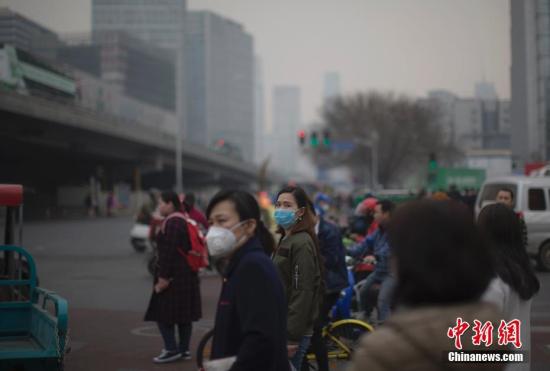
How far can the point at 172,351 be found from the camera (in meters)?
7.43

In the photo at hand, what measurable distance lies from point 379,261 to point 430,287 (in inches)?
239

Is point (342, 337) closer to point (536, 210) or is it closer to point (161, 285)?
point (161, 285)

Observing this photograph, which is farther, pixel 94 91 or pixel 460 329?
pixel 94 91

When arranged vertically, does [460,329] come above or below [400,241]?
below

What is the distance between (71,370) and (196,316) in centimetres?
139

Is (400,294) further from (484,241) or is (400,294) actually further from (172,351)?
(172,351)

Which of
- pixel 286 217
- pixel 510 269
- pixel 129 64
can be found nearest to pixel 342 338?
pixel 286 217

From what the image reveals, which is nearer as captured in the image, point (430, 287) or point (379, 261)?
point (430, 287)

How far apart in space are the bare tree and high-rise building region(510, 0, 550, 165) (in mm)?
17940

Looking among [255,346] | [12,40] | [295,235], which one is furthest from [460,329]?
[12,40]

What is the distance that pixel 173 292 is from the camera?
731 centimetres

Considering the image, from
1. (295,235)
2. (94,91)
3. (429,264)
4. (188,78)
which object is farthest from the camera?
(188,78)

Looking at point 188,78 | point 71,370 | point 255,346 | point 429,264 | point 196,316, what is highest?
point 188,78

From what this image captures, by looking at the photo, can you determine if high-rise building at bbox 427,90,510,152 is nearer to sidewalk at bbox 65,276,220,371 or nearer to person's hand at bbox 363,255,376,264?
person's hand at bbox 363,255,376,264
